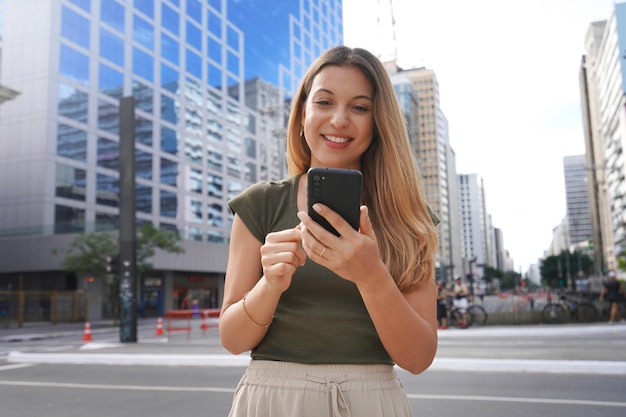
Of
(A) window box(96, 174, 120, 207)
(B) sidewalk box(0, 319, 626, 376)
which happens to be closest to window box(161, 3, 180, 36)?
(A) window box(96, 174, 120, 207)

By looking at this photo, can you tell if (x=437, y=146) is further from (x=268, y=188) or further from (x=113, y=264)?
(x=268, y=188)

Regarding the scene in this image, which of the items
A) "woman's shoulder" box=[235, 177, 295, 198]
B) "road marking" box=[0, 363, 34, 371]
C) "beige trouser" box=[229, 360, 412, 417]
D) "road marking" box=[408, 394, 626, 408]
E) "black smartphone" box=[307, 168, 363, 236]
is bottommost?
"road marking" box=[0, 363, 34, 371]

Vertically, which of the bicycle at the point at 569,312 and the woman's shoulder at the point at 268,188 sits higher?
the woman's shoulder at the point at 268,188

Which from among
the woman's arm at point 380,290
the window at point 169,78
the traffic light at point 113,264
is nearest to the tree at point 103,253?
the traffic light at point 113,264

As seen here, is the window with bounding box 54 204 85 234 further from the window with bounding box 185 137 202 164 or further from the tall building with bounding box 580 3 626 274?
the tall building with bounding box 580 3 626 274

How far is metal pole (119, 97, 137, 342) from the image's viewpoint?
1584 centimetres

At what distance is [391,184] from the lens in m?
1.53

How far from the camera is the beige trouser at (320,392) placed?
4.36 feet

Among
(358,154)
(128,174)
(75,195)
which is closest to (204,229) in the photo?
(75,195)

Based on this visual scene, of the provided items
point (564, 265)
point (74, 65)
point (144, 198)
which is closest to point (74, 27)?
point (74, 65)

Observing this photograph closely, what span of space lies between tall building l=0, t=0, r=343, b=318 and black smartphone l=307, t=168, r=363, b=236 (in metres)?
34.5

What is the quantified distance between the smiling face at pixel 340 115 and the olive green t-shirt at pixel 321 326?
1.12 feet

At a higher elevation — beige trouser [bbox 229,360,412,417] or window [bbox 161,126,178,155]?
window [bbox 161,126,178,155]

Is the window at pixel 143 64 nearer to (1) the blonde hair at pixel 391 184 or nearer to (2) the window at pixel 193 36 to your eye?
(2) the window at pixel 193 36
